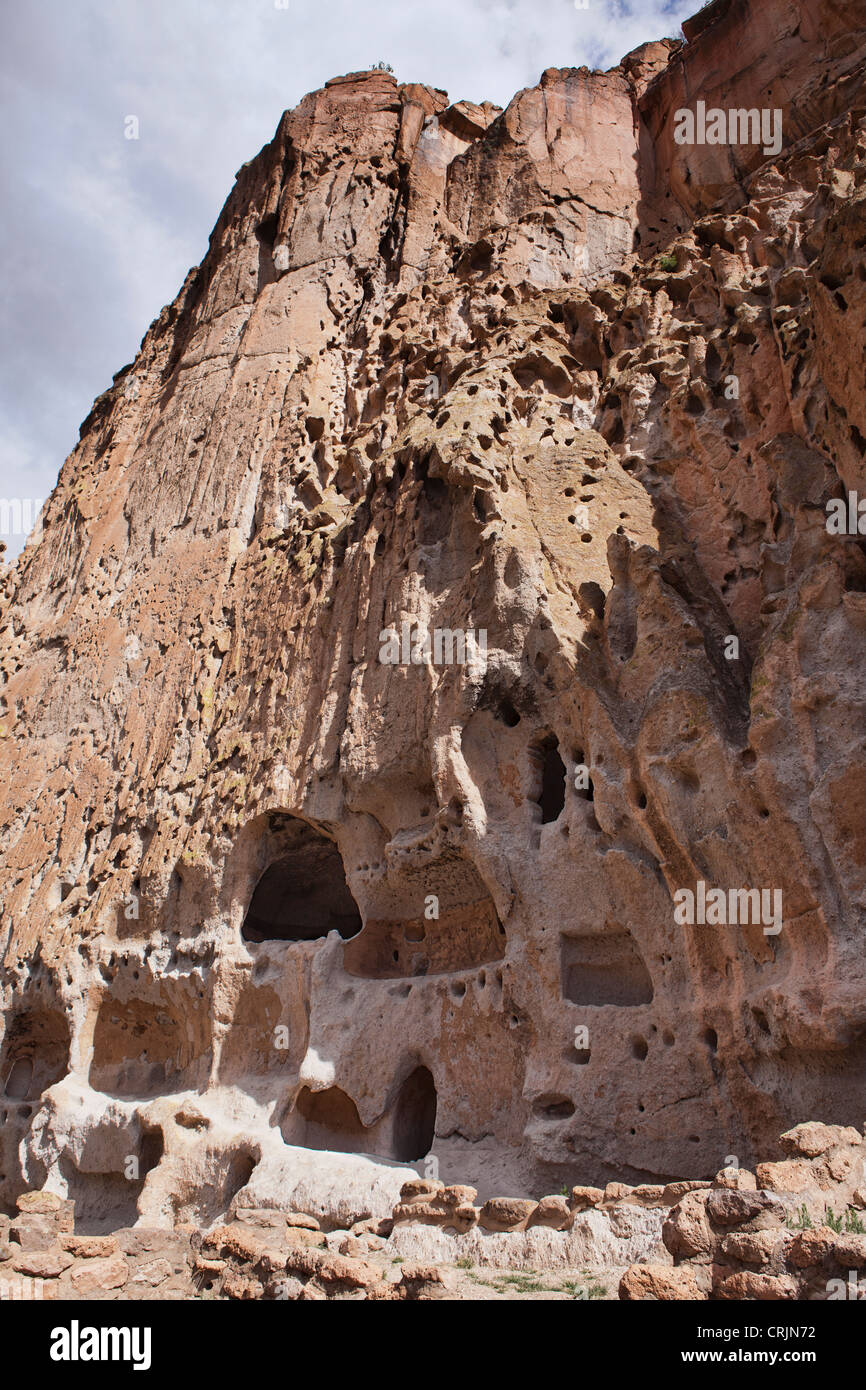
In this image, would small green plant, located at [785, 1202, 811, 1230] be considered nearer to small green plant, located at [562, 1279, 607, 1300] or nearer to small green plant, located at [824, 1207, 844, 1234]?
small green plant, located at [824, 1207, 844, 1234]

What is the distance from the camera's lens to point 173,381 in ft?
79.5

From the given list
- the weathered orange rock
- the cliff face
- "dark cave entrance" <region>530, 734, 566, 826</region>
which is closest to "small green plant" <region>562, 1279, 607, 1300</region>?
the weathered orange rock

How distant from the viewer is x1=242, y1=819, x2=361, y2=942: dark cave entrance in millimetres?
15062

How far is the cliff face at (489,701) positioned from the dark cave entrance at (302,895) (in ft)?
0.26

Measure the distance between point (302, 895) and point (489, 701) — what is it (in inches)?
248

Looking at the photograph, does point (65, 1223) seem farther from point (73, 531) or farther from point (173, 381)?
point (173, 381)

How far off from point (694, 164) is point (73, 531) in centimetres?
1630

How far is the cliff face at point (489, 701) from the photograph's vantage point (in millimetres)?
9336

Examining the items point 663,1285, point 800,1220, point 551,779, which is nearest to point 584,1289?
point 663,1285

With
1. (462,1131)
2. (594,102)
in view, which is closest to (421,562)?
(462,1131)

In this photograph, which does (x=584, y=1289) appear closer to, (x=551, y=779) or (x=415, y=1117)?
(x=415, y=1117)

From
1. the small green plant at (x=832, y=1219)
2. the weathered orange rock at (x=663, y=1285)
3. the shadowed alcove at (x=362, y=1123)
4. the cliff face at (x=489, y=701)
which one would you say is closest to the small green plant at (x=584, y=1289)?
the weathered orange rock at (x=663, y=1285)

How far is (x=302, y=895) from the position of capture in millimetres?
16438

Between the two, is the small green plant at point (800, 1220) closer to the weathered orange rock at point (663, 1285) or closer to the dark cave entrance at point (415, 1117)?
the weathered orange rock at point (663, 1285)
